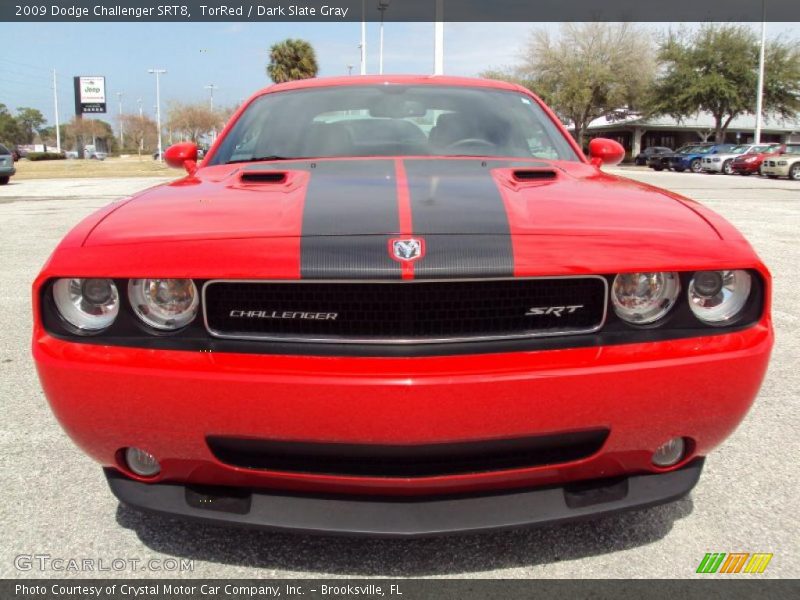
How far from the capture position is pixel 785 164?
25297 mm

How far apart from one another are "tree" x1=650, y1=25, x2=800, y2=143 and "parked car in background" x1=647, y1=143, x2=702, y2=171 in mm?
5706

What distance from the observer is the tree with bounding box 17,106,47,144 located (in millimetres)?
110656

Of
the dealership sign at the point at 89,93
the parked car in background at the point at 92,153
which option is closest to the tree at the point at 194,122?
the dealership sign at the point at 89,93

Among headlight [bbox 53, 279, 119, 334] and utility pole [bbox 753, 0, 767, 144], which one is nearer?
headlight [bbox 53, 279, 119, 334]

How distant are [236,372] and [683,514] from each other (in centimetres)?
150

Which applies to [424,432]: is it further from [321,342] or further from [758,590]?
[758,590]

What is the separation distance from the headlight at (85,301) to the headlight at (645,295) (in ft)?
3.99

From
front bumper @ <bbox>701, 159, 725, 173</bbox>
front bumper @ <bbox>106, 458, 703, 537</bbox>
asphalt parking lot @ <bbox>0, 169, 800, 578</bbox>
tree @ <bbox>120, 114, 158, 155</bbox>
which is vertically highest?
tree @ <bbox>120, 114, 158, 155</bbox>

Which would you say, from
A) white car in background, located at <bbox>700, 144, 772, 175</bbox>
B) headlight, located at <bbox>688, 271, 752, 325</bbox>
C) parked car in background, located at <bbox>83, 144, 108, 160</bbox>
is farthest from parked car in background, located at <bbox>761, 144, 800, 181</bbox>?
parked car in background, located at <bbox>83, 144, 108, 160</bbox>

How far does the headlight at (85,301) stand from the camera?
1.64 meters

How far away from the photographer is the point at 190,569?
185cm

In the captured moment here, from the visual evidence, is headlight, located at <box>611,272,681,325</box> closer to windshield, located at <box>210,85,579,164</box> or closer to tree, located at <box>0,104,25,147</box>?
windshield, located at <box>210,85,579,164</box>

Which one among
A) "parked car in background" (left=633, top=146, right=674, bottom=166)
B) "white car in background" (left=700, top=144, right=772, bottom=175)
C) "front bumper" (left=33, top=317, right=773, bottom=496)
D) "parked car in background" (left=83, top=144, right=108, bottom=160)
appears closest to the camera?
"front bumper" (left=33, top=317, right=773, bottom=496)

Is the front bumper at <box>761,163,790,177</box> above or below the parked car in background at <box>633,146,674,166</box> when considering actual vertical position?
below
